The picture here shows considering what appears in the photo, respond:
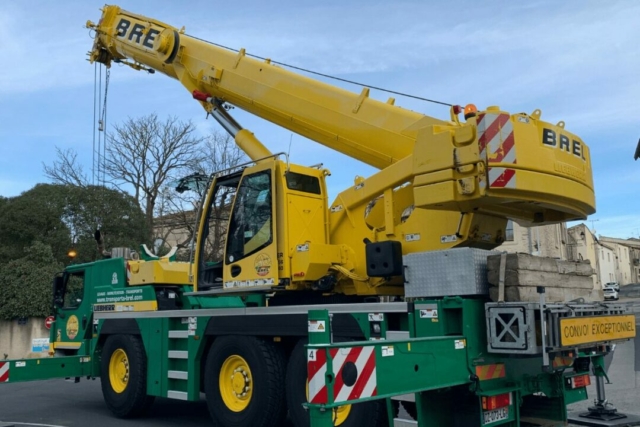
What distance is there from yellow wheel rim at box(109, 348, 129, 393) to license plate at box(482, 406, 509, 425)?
244 inches

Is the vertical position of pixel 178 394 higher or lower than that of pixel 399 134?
lower

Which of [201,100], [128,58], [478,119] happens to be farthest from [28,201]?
[478,119]

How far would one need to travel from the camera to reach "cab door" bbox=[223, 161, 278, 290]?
8.09 m

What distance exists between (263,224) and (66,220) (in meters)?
19.3

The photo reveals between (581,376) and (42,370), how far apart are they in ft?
26.4

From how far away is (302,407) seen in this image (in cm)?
721

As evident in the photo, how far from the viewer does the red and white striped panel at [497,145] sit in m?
6.37

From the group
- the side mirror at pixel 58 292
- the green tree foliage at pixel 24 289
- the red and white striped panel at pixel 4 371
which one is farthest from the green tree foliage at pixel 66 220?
the red and white striped panel at pixel 4 371

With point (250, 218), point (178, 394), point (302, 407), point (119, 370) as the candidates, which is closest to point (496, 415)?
point (302, 407)

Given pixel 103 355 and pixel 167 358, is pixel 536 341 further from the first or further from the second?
pixel 103 355

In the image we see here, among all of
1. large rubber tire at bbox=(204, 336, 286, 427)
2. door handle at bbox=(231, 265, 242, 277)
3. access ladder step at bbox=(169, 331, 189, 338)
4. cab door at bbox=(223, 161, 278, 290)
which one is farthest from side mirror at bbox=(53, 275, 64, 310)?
door handle at bbox=(231, 265, 242, 277)

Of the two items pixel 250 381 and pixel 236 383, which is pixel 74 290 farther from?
pixel 250 381

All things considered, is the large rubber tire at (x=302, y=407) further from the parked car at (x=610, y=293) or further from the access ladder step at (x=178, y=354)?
the parked car at (x=610, y=293)

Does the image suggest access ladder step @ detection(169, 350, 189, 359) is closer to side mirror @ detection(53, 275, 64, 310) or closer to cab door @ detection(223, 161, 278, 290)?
cab door @ detection(223, 161, 278, 290)
